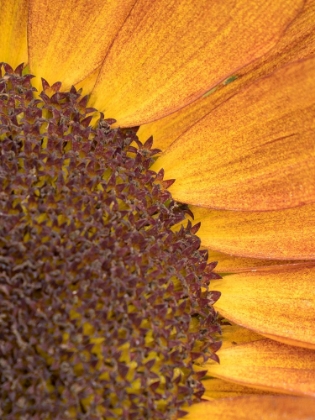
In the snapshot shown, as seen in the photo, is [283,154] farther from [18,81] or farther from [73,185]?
[18,81]

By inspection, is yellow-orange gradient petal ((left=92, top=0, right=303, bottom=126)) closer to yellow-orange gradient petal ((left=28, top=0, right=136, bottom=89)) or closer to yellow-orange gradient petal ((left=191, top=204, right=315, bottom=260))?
yellow-orange gradient petal ((left=28, top=0, right=136, bottom=89))

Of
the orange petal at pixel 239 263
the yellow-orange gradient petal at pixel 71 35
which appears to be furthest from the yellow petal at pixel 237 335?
the yellow-orange gradient petal at pixel 71 35

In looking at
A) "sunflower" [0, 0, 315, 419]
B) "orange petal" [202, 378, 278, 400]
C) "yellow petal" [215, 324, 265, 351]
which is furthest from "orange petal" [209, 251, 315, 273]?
"orange petal" [202, 378, 278, 400]

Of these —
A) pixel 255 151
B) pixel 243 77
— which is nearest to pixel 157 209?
pixel 255 151

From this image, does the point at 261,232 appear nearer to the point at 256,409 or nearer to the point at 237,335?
the point at 237,335

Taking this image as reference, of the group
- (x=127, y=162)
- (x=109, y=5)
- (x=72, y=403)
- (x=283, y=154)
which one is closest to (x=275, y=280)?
(x=283, y=154)

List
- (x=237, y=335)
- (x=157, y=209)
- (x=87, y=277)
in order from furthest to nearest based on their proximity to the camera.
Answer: (x=237, y=335)
(x=157, y=209)
(x=87, y=277)

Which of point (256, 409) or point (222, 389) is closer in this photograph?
point (256, 409)

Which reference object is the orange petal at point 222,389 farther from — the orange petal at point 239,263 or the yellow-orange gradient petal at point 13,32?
the yellow-orange gradient petal at point 13,32
